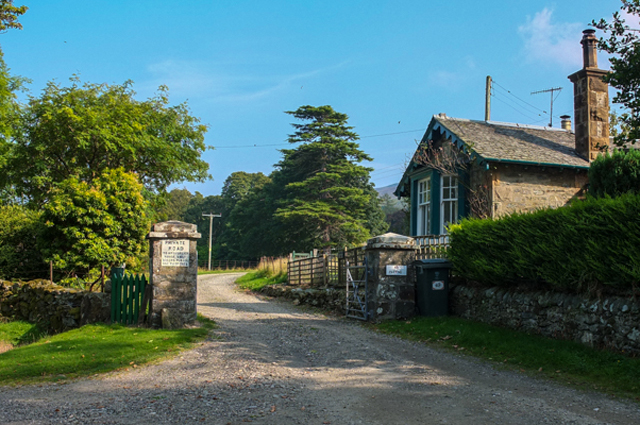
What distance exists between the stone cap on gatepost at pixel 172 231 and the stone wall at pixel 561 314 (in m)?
6.34

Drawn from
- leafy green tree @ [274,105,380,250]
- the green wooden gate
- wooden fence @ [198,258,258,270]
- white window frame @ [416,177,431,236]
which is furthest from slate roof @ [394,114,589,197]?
wooden fence @ [198,258,258,270]

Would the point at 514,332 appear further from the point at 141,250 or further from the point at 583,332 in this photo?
the point at 141,250


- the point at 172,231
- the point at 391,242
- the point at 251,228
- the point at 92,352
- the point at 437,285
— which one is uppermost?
the point at 251,228

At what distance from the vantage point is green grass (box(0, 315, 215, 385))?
7766 millimetres

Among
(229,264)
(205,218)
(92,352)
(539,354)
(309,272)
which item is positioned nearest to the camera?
(539,354)

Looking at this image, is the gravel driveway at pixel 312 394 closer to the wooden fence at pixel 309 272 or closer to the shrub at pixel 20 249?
the wooden fence at pixel 309 272

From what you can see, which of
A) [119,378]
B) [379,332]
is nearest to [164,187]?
[379,332]

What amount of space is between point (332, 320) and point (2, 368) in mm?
7897

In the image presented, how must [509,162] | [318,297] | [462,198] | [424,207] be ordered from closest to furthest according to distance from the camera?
[509,162] → [318,297] → [462,198] → [424,207]

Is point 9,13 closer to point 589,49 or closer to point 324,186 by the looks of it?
point 589,49

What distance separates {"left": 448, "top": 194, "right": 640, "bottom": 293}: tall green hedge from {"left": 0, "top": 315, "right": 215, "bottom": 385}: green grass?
20.0 feet

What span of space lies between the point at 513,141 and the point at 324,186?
30437mm

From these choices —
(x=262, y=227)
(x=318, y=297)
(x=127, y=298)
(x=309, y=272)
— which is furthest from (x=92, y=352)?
(x=262, y=227)

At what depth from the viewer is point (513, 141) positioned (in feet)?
61.0
